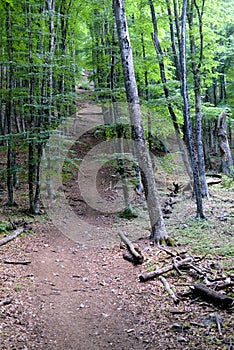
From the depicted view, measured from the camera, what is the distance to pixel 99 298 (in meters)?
5.94

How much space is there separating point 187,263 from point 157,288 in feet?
3.59

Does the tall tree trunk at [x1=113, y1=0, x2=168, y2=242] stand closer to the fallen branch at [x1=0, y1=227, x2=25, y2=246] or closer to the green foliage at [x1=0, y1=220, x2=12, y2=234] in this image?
the fallen branch at [x1=0, y1=227, x2=25, y2=246]

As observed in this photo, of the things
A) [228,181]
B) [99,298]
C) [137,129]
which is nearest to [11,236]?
[99,298]

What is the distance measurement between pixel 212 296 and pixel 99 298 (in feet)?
6.87

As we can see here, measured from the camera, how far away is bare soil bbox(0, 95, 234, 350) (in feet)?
14.4

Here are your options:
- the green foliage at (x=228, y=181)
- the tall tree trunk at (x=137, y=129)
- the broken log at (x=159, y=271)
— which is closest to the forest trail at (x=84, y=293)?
the broken log at (x=159, y=271)

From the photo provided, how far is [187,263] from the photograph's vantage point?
682 centimetres

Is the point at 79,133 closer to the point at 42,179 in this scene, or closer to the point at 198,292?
the point at 42,179

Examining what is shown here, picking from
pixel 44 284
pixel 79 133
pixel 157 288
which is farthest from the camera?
pixel 79 133

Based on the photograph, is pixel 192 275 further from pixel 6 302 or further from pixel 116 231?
pixel 116 231

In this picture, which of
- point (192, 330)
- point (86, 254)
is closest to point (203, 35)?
point (86, 254)

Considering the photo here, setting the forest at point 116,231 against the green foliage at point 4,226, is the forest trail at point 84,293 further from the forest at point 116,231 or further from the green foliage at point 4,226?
the green foliage at point 4,226

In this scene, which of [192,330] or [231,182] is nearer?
[192,330]

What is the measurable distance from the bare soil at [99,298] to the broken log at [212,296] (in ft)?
0.37
